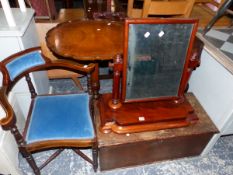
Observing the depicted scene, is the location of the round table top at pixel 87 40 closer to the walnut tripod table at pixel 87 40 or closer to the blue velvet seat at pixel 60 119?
the walnut tripod table at pixel 87 40

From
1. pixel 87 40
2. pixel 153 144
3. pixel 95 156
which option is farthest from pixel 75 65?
pixel 153 144

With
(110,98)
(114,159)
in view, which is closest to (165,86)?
(110,98)

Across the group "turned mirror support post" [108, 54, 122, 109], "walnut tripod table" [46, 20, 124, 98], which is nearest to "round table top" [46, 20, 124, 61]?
"walnut tripod table" [46, 20, 124, 98]

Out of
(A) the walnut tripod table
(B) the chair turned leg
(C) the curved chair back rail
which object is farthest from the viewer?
(A) the walnut tripod table

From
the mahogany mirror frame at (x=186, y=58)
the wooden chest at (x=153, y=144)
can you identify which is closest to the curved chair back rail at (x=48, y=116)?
the wooden chest at (x=153, y=144)

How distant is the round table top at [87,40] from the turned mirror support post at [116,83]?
222mm

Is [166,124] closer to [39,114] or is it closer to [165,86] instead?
[165,86]

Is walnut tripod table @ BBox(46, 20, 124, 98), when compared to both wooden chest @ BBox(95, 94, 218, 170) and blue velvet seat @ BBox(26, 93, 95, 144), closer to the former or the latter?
blue velvet seat @ BBox(26, 93, 95, 144)

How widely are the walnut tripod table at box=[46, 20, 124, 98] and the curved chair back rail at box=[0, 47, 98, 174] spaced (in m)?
0.11

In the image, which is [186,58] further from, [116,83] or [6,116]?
[6,116]

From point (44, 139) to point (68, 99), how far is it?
0.36 m

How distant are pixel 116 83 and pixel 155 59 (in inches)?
11.7

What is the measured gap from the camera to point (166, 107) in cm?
→ 147

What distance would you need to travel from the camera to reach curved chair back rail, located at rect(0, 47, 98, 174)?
1193mm
